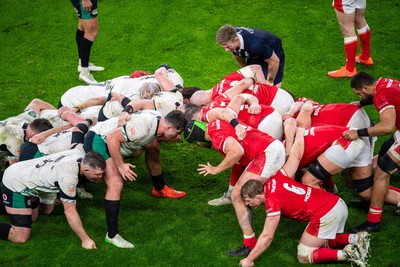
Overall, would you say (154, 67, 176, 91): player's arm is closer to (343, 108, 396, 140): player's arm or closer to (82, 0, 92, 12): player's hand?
(82, 0, 92, 12): player's hand

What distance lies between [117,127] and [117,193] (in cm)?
68

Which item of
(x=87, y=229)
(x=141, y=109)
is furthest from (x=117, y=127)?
(x=87, y=229)

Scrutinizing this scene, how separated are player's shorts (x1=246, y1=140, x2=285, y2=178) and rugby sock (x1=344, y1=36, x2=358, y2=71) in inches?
137

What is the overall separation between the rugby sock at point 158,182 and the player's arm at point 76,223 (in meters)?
1.19

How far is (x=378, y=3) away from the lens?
10.5m

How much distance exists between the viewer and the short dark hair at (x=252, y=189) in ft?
16.6

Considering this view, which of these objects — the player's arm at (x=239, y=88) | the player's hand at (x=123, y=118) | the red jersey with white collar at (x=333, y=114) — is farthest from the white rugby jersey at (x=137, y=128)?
the red jersey with white collar at (x=333, y=114)

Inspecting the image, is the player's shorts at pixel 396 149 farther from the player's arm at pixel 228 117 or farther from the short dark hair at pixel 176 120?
the short dark hair at pixel 176 120

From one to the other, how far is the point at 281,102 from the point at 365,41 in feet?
9.49

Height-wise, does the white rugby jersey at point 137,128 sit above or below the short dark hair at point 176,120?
below

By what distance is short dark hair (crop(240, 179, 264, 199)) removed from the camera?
16.6ft

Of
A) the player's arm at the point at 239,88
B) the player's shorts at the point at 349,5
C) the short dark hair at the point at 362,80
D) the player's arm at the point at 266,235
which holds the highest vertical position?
the short dark hair at the point at 362,80

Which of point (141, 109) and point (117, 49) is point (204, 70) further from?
point (141, 109)

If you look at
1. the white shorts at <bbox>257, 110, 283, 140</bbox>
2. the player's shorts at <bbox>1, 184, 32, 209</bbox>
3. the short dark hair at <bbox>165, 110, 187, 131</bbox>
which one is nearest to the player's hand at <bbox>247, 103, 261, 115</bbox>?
the white shorts at <bbox>257, 110, 283, 140</bbox>
